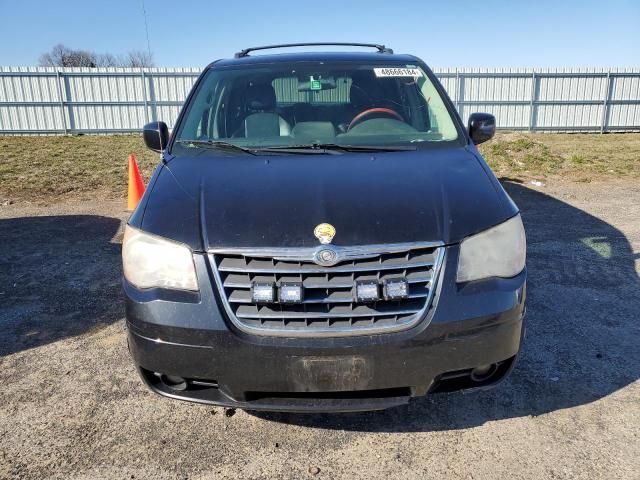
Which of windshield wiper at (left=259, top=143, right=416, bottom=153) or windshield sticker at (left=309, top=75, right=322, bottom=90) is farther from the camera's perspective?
windshield sticker at (left=309, top=75, right=322, bottom=90)

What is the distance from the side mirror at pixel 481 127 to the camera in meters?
3.45

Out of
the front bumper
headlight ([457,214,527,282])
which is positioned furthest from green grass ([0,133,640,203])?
headlight ([457,214,527,282])

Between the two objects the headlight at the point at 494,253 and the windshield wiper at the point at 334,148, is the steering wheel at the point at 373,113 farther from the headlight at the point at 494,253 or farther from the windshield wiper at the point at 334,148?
the headlight at the point at 494,253

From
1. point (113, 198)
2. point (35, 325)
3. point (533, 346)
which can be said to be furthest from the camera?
point (113, 198)

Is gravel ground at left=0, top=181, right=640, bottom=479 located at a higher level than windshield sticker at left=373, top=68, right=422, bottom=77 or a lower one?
lower

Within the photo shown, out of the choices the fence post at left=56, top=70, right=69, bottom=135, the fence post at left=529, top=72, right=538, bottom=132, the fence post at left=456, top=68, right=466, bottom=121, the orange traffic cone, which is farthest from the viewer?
the fence post at left=529, top=72, right=538, bottom=132

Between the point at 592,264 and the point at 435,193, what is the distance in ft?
10.6

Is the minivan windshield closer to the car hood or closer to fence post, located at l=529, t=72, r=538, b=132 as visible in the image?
the car hood

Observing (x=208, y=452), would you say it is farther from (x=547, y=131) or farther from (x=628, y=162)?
(x=547, y=131)

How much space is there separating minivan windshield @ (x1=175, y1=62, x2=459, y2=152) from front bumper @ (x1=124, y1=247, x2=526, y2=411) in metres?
1.24

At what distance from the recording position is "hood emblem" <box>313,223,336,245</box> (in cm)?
214

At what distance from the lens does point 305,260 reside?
2.11 meters

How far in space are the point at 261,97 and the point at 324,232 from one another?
1.81 metres

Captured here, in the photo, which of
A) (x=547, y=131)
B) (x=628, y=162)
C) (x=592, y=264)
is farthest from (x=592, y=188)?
(x=547, y=131)
